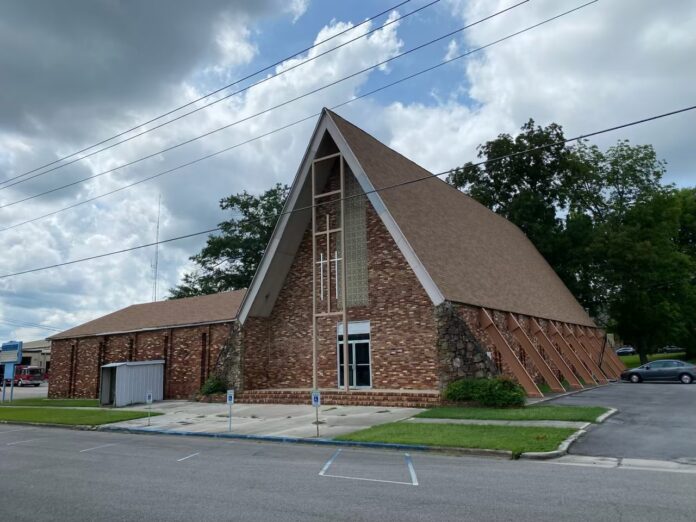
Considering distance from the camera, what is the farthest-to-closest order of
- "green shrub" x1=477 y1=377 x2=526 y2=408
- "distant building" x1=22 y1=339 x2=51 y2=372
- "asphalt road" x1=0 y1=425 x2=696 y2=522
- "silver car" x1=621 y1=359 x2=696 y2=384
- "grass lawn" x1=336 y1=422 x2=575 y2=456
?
"distant building" x1=22 y1=339 x2=51 y2=372 < "silver car" x1=621 y1=359 x2=696 y2=384 < "green shrub" x1=477 y1=377 x2=526 y2=408 < "grass lawn" x1=336 y1=422 x2=575 y2=456 < "asphalt road" x1=0 y1=425 x2=696 y2=522

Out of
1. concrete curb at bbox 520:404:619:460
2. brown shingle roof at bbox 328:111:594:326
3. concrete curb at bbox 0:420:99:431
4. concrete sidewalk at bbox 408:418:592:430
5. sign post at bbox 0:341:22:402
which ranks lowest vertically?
concrete curb at bbox 0:420:99:431

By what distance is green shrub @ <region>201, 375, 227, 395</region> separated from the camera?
25.0m

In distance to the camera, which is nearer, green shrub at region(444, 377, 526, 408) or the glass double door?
green shrub at region(444, 377, 526, 408)

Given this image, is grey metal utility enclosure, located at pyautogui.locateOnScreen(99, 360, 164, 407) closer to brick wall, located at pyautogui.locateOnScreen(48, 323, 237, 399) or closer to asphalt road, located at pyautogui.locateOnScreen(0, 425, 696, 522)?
brick wall, located at pyautogui.locateOnScreen(48, 323, 237, 399)

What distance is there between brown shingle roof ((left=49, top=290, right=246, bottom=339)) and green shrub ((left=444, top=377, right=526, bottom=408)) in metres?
12.9

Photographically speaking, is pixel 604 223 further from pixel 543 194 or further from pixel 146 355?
pixel 146 355

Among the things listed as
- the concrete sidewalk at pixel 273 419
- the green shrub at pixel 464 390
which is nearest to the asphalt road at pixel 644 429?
the green shrub at pixel 464 390

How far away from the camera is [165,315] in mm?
33000

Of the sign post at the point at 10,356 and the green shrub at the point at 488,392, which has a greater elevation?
the sign post at the point at 10,356

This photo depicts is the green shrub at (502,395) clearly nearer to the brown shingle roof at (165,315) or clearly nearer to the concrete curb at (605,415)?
the concrete curb at (605,415)

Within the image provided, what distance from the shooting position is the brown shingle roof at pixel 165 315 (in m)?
29.7

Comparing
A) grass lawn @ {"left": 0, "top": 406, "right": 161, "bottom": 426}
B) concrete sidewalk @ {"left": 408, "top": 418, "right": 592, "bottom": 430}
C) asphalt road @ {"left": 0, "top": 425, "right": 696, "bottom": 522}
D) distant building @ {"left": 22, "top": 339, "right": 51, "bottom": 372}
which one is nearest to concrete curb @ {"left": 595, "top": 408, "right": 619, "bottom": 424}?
concrete sidewalk @ {"left": 408, "top": 418, "right": 592, "bottom": 430}

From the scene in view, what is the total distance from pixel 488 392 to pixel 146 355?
65.7 feet

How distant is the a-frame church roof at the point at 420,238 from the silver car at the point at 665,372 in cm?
506
